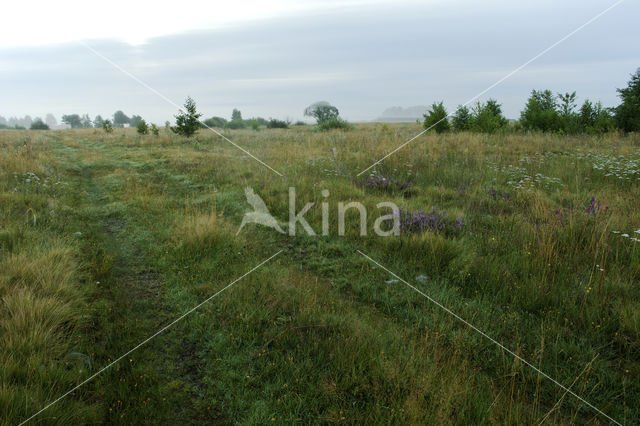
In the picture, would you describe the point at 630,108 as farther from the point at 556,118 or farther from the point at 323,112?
the point at 323,112

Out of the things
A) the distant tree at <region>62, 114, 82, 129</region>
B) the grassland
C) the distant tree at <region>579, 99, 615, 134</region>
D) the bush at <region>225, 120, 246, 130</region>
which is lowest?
the grassland

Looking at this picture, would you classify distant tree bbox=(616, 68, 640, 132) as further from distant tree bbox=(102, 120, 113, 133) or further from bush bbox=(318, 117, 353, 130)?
distant tree bbox=(102, 120, 113, 133)

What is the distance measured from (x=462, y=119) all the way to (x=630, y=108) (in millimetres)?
7924

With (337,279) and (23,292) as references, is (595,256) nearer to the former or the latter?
(337,279)

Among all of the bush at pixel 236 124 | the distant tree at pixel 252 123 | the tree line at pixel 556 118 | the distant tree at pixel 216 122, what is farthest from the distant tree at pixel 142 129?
the tree line at pixel 556 118

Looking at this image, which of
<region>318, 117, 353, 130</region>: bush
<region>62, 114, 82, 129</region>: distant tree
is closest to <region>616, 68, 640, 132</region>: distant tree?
<region>318, 117, 353, 130</region>: bush

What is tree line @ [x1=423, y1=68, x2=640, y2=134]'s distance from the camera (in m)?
16.6

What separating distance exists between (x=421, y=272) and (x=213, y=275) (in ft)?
9.48

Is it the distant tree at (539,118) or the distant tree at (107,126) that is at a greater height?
the distant tree at (107,126)

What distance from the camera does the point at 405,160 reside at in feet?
33.2

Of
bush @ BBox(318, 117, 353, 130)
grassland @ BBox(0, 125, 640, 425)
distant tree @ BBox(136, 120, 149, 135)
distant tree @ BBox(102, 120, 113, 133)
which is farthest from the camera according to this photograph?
distant tree @ BBox(102, 120, 113, 133)

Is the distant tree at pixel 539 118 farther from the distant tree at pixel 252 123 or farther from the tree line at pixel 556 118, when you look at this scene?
the distant tree at pixel 252 123

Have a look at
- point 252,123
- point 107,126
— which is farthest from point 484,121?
point 107,126

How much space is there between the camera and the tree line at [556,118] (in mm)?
16562
